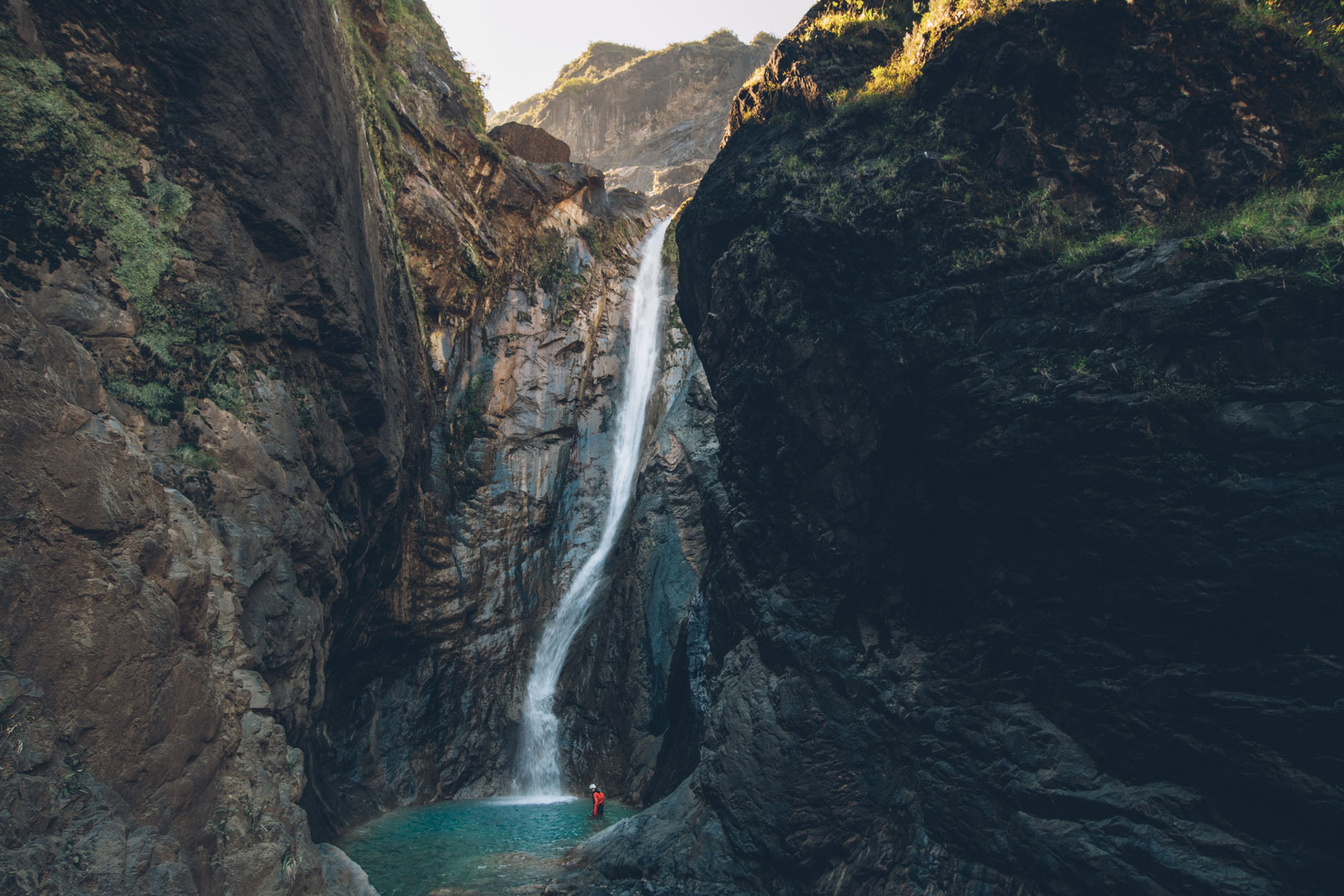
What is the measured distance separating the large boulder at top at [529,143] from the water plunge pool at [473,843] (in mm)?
23833

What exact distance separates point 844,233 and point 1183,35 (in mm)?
5089

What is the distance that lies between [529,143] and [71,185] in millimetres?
22480

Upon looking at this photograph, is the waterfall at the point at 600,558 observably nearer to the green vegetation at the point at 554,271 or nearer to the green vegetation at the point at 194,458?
the green vegetation at the point at 554,271

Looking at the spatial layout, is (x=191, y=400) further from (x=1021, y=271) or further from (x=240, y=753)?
(x=1021, y=271)

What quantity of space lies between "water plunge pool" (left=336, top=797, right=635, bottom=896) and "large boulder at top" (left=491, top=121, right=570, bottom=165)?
23.8 metres

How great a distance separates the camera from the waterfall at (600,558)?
18500 millimetres

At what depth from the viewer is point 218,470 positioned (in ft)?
27.8

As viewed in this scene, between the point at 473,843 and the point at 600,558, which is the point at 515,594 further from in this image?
the point at 473,843

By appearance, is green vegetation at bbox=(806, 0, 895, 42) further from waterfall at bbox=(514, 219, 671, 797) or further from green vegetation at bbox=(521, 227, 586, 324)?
waterfall at bbox=(514, 219, 671, 797)

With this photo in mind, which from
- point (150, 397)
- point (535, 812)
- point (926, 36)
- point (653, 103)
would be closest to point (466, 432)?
point (535, 812)

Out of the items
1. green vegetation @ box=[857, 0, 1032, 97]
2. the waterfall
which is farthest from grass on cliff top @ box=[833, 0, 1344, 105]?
the waterfall

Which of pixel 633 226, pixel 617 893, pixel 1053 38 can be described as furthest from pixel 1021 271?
Answer: pixel 633 226

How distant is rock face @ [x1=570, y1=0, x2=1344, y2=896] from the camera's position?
6715mm

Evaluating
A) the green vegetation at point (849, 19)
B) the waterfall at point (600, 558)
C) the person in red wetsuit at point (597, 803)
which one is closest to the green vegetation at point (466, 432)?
the waterfall at point (600, 558)
